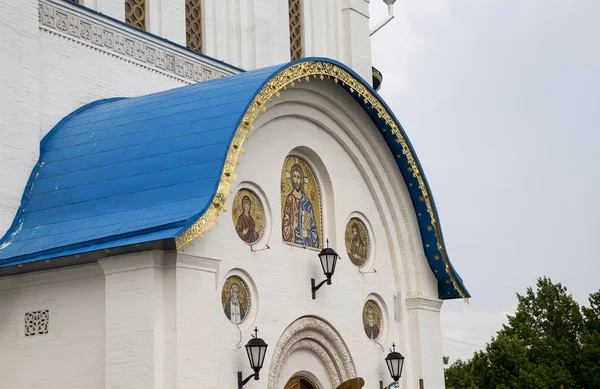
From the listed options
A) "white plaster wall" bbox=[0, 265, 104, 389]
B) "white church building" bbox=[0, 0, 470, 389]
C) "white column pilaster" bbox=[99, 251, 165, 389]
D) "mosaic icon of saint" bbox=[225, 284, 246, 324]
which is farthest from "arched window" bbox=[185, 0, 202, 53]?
"white column pilaster" bbox=[99, 251, 165, 389]

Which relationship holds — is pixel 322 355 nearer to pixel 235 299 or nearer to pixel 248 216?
pixel 235 299

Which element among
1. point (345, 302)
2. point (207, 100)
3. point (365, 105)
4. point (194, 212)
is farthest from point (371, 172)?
point (194, 212)

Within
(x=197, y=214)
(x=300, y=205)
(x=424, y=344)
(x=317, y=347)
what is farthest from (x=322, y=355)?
(x=197, y=214)

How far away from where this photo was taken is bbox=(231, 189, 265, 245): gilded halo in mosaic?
45.4 ft

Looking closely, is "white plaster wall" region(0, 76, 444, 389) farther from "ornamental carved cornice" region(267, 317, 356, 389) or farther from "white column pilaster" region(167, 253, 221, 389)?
"ornamental carved cornice" region(267, 317, 356, 389)

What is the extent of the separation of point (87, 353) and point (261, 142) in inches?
142

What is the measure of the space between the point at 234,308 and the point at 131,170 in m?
2.10

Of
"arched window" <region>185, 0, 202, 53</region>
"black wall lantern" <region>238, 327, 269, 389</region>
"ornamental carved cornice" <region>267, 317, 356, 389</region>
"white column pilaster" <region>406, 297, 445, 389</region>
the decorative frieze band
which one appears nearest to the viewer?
"black wall lantern" <region>238, 327, 269, 389</region>

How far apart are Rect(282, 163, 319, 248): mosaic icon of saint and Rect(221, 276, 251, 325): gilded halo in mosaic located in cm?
119

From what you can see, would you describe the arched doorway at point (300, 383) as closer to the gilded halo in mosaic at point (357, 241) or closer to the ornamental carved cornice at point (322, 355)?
the ornamental carved cornice at point (322, 355)

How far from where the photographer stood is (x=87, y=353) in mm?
12734

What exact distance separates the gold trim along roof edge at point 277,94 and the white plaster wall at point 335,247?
1.08ft

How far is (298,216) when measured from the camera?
15117mm

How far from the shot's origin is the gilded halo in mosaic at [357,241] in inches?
630
